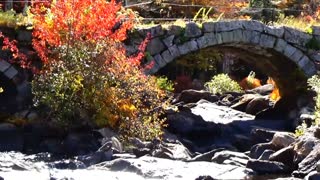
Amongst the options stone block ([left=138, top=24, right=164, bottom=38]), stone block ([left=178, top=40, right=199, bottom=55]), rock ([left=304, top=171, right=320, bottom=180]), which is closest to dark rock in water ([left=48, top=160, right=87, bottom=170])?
rock ([left=304, top=171, right=320, bottom=180])

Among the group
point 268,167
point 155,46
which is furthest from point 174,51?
point 268,167

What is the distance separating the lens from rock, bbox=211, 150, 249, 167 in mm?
14086

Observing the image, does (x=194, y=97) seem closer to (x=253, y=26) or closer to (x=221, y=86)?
(x=221, y=86)

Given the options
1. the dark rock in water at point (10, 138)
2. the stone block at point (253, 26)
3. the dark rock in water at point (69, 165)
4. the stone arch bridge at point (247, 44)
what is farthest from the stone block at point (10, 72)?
the stone block at point (253, 26)

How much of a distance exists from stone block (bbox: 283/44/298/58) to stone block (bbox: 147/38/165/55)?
485 centimetres

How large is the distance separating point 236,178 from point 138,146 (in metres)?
3.45

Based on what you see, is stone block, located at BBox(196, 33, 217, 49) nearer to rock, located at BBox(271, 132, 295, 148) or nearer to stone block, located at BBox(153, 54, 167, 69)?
stone block, located at BBox(153, 54, 167, 69)

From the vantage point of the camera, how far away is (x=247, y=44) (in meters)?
21.4

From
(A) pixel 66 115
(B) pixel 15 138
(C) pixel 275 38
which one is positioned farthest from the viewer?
(C) pixel 275 38

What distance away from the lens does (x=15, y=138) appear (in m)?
16.7

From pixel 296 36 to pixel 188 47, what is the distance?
14.3ft

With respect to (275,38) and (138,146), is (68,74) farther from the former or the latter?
(275,38)

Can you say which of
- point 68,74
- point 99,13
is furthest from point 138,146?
point 99,13

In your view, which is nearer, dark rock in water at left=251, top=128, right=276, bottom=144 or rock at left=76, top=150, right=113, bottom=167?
rock at left=76, top=150, right=113, bottom=167
